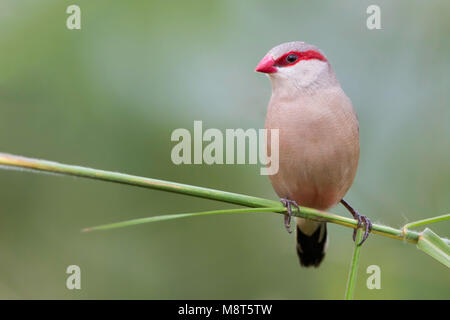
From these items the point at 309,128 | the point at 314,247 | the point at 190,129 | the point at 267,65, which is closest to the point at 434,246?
the point at 309,128

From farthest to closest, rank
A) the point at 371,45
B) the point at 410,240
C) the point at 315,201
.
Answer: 1. the point at 371,45
2. the point at 315,201
3. the point at 410,240

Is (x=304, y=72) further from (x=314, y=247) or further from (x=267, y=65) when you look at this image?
(x=314, y=247)

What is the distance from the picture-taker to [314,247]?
3514mm

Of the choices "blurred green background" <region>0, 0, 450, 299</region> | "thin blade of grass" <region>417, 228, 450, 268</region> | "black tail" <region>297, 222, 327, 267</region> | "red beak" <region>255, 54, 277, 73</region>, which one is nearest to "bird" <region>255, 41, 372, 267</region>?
"red beak" <region>255, 54, 277, 73</region>

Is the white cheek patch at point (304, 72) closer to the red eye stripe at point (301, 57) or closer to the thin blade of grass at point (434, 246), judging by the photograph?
the red eye stripe at point (301, 57)

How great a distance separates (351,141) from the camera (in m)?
2.87

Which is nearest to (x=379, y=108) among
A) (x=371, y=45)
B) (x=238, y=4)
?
(x=371, y=45)

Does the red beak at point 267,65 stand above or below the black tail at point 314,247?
above

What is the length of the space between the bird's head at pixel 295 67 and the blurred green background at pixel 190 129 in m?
0.55

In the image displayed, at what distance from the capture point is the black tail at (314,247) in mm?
3514

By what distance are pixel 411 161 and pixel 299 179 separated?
1.04 m

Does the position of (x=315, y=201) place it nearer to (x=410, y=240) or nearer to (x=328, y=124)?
(x=328, y=124)

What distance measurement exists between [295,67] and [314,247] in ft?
3.82

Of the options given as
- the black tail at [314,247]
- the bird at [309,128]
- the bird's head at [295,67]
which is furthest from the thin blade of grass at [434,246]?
the black tail at [314,247]
